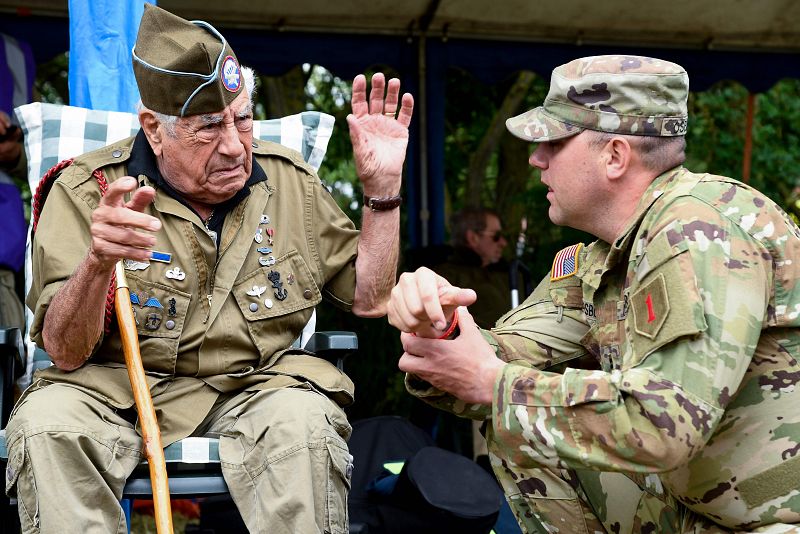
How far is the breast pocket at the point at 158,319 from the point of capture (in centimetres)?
267

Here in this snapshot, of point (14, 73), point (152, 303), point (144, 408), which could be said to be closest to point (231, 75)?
point (152, 303)

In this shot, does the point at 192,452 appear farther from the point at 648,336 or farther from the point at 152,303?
the point at 648,336

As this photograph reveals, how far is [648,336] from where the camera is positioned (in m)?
1.88

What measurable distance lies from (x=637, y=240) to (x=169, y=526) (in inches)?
47.3

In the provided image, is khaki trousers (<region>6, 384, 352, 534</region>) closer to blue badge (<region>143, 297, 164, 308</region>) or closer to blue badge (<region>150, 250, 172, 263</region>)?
blue badge (<region>143, 297, 164, 308</region>)

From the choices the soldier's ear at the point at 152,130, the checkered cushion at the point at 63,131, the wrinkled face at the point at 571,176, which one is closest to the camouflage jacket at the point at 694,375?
the wrinkled face at the point at 571,176

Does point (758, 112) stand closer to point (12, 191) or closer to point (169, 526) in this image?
point (12, 191)

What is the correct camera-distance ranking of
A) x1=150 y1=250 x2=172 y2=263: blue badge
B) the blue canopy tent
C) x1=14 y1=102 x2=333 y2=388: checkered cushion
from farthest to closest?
the blue canopy tent < x1=14 y1=102 x2=333 y2=388: checkered cushion < x1=150 y1=250 x2=172 y2=263: blue badge

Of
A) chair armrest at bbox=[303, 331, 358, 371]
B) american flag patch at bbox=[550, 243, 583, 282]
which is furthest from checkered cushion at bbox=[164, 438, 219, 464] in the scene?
american flag patch at bbox=[550, 243, 583, 282]

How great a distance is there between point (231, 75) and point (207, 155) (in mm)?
224

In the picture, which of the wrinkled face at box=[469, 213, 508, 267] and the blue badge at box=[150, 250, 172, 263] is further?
the wrinkled face at box=[469, 213, 508, 267]

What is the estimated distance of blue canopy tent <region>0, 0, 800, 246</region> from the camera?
589 cm

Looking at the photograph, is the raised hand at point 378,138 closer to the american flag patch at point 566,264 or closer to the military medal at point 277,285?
the military medal at point 277,285

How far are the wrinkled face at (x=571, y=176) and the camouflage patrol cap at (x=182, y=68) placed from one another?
3.07 ft
